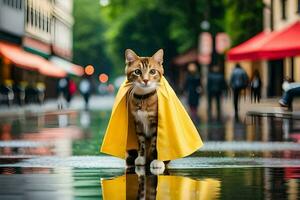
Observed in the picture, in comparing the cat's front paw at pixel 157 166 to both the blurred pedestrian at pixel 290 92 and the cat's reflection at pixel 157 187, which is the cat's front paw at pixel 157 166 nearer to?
the cat's reflection at pixel 157 187

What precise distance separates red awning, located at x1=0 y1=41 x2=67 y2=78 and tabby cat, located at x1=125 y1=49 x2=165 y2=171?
4098 centimetres

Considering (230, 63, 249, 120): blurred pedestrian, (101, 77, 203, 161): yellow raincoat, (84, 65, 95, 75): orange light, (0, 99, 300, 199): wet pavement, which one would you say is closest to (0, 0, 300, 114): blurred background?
(230, 63, 249, 120): blurred pedestrian

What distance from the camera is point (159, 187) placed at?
11867 millimetres

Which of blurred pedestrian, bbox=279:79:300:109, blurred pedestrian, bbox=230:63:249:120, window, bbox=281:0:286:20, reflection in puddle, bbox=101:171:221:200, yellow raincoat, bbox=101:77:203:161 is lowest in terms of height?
reflection in puddle, bbox=101:171:221:200

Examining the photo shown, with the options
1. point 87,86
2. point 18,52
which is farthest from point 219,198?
point 18,52

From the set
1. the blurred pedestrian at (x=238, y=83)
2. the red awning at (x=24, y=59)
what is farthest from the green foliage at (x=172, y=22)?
the blurred pedestrian at (x=238, y=83)

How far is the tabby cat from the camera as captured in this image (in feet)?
45.6

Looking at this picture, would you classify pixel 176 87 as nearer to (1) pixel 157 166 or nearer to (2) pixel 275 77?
(2) pixel 275 77

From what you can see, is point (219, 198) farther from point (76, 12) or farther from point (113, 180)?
point (76, 12)

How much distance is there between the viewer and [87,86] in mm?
59438

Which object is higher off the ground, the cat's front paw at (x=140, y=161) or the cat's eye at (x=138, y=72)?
the cat's eye at (x=138, y=72)

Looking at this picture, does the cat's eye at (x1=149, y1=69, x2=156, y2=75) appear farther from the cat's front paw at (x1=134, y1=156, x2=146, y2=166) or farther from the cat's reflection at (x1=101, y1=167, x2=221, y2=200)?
the cat's reflection at (x1=101, y1=167, x2=221, y2=200)

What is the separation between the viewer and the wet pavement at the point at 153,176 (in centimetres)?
1128

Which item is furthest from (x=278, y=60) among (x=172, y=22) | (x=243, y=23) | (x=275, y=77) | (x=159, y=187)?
(x=159, y=187)
